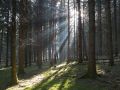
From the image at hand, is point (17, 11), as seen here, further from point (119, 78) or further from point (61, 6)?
point (61, 6)

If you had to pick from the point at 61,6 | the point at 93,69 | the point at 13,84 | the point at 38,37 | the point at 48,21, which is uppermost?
the point at 61,6

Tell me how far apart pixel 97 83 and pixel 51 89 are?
2.81 metres

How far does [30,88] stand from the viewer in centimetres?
1521

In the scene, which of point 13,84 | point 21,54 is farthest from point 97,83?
point 21,54

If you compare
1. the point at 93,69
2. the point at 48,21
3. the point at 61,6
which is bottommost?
the point at 93,69

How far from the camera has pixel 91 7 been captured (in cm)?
1677

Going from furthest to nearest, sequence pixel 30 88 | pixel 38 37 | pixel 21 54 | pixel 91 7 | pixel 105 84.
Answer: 1. pixel 38 37
2. pixel 21 54
3. pixel 91 7
4. pixel 30 88
5. pixel 105 84

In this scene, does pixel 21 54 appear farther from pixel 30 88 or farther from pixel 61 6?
pixel 61 6

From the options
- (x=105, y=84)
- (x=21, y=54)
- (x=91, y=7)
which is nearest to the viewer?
(x=105, y=84)

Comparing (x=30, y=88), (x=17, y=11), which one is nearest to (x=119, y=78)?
(x=30, y=88)

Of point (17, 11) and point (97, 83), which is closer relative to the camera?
point (97, 83)

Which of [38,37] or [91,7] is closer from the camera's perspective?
[91,7]

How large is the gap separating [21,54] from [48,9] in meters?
13.0

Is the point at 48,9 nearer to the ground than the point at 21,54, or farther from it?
farther from it
